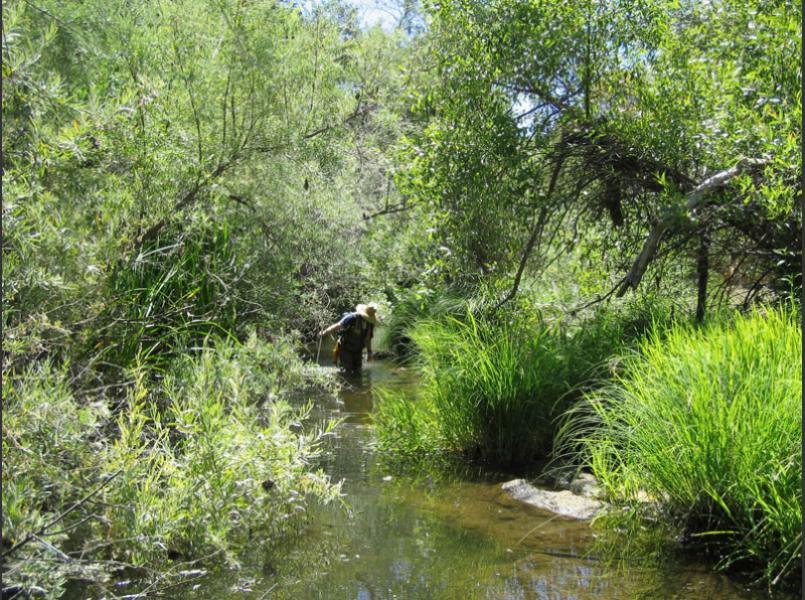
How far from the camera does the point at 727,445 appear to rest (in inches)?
195

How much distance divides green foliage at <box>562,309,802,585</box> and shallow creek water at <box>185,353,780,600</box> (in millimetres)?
324

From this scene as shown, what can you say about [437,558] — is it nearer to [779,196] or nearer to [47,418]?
[47,418]

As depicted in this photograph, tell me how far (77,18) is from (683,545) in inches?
254

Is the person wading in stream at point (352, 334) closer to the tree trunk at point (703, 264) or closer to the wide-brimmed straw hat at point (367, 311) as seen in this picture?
the wide-brimmed straw hat at point (367, 311)


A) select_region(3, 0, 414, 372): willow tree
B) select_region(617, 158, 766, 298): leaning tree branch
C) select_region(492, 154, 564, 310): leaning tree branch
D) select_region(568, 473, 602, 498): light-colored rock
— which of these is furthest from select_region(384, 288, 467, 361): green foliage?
select_region(568, 473, 602, 498): light-colored rock

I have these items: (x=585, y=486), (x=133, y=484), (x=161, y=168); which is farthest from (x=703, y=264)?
(x=133, y=484)

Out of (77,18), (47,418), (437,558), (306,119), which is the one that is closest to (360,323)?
(306,119)

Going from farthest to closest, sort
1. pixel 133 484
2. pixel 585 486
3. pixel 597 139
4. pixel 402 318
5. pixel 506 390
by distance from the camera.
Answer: pixel 402 318, pixel 597 139, pixel 506 390, pixel 585 486, pixel 133 484

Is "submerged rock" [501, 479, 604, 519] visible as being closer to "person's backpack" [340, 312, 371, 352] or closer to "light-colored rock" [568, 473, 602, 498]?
"light-colored rock" [568, 473, 602, 498]

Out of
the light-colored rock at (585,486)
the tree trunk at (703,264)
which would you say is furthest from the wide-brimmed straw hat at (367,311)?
the light-colored rock at (585,486)

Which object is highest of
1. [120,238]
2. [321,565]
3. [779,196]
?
[779,196]

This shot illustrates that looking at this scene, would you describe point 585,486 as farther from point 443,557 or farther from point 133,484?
point 133,484

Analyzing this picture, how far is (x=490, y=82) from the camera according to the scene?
27.9ft

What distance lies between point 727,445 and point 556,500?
6.07ft
